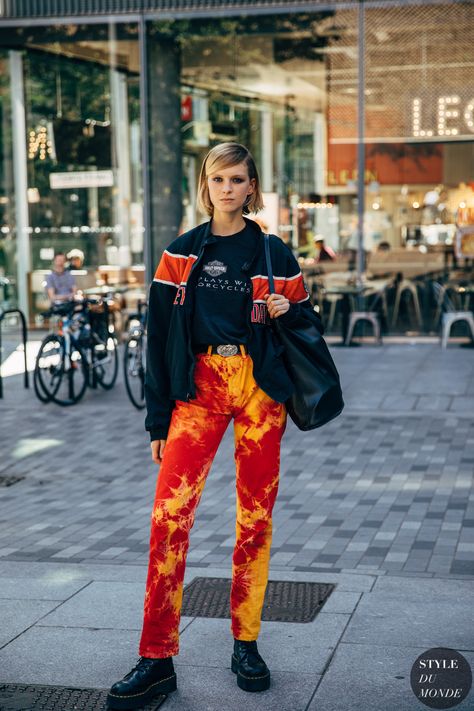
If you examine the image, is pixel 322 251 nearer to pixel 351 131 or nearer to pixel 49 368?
pixel 351 131

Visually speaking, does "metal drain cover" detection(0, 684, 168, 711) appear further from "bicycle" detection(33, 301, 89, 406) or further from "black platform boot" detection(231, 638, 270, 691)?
"bicycle" detection(33, 301, 89, 406)

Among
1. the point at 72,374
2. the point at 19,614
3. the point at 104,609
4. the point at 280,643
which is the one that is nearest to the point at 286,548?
the point at 104,609

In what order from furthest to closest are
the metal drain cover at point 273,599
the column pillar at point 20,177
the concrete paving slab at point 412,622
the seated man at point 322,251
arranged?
the column pillar at point 20,177 < the seated man at point 322,251 < the metal drain cover at point 273,599 < the concrete paving slab at point 412,622

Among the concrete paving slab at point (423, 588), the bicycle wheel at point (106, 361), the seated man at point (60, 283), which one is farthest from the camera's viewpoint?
the seated man at point (60, 283)

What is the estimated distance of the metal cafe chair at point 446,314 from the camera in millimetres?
14484

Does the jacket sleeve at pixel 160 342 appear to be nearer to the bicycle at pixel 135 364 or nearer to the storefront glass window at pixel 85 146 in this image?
the bicycle at pixel 135 364

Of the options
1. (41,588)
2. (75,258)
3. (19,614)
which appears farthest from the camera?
(75,258)

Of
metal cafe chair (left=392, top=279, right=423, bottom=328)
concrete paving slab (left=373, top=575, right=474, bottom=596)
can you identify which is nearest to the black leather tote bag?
concrete paving slab (left=373, top=575, right=474, bottom=596)

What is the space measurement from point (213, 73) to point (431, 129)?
3327 millimetres

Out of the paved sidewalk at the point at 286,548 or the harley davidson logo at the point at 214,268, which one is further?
the paved sidewalk at the point at 286,548

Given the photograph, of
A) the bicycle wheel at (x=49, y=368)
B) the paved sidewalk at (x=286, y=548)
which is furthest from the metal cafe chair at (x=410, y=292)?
the bicycle wheel at (x=49, y=368)

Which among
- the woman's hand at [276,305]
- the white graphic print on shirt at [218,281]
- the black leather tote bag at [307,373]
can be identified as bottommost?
the black leather tote bag at [307,373]

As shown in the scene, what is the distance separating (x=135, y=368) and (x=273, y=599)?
5.63m

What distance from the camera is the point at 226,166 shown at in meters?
3.98
